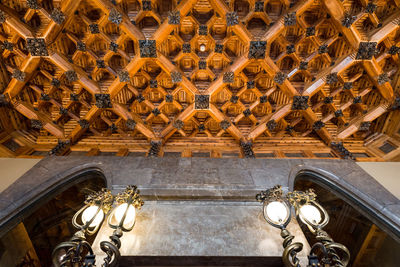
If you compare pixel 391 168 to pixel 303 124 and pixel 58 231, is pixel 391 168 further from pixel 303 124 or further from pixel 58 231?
pixel 58 231

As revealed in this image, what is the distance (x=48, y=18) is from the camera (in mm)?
4070

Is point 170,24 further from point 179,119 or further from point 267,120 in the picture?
point 267,120

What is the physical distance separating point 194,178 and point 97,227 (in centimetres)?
208

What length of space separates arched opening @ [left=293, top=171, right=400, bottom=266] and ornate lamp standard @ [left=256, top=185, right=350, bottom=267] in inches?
53.0

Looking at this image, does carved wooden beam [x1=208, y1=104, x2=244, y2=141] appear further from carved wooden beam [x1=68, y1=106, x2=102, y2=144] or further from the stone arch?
carved wooden beam [x1=68, y1=106, x2=102, y2=144]

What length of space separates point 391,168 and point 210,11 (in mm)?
5871

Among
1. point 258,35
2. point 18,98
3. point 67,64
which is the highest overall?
point 258,35

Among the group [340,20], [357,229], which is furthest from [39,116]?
[340,20]

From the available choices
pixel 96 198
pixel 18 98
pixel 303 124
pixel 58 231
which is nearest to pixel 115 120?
pixel 18 98

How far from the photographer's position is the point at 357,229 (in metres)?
3.30

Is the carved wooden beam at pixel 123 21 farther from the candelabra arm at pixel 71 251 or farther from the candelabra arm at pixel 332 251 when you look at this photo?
the candelabra arm at pixel 332 251

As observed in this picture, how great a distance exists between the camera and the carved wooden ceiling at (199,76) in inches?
165

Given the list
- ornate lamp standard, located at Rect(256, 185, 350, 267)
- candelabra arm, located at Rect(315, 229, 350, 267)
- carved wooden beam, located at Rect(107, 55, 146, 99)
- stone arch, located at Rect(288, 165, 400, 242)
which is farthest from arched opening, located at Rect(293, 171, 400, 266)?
carved wooden beam, located at Rect(107, 55, 146, 99)

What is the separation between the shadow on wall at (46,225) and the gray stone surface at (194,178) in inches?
5.7
